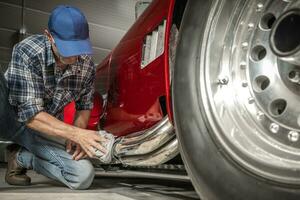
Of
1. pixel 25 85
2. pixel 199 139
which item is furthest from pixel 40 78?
pixel 199 139

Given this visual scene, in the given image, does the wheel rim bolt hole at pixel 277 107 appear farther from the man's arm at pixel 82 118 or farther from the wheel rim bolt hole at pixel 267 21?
the man's arm at pixel 82 118

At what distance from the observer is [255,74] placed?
103 cm

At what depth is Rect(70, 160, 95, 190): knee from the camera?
2080mm

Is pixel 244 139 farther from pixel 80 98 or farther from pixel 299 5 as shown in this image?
pixel 80 98

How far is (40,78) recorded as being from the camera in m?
1.99

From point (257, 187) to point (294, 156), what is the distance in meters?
0.10

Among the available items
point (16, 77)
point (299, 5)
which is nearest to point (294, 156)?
point (299, 5)

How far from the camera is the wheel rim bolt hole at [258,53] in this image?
3.34 ft

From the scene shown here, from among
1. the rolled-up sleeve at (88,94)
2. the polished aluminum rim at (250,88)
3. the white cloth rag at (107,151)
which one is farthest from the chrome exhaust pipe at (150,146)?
the rolled-up sleeve at (88,94)

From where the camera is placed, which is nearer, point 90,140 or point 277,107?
point 277,107

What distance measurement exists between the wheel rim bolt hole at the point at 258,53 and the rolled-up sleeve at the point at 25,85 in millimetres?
1223

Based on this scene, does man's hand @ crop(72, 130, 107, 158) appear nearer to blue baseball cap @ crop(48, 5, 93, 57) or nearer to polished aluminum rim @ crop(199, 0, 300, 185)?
blue baseball cap @ crop(48, 5, 93, 57)

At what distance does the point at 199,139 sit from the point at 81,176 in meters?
1.22

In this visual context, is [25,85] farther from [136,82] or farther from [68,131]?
[136,82]
